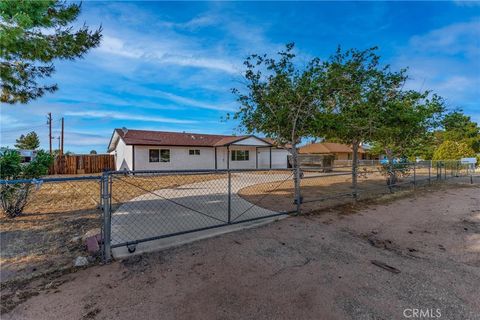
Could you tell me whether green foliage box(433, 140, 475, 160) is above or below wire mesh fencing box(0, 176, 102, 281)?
above

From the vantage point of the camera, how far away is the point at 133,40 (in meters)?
8.17

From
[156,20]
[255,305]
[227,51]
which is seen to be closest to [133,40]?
[156,20]

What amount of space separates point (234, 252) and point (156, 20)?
789 cm

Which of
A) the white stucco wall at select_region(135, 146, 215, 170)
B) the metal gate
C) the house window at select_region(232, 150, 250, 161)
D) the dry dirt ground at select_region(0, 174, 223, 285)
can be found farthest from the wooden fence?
the metal gate

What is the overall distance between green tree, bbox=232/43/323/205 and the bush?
19.0 ft

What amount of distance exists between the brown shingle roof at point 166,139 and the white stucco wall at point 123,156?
872 millimetres

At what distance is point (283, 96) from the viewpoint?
7598 mm

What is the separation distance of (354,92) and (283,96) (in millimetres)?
2739

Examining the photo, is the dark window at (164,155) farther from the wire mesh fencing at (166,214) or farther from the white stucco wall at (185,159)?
the wire mesh fencing at (166,214)

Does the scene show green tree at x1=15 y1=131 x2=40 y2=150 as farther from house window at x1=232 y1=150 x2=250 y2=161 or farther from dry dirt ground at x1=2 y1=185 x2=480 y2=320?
dry dirt ground at x1=2 y1=185 x2=480 y2=320

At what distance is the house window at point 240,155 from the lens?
24.0 metres

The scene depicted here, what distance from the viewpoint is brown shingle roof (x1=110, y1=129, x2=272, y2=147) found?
762 inches

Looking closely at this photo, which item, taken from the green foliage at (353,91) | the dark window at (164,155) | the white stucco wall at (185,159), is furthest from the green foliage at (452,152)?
the dark window at (164,155)

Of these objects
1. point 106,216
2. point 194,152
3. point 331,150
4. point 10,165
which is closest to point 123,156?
point 194,152
